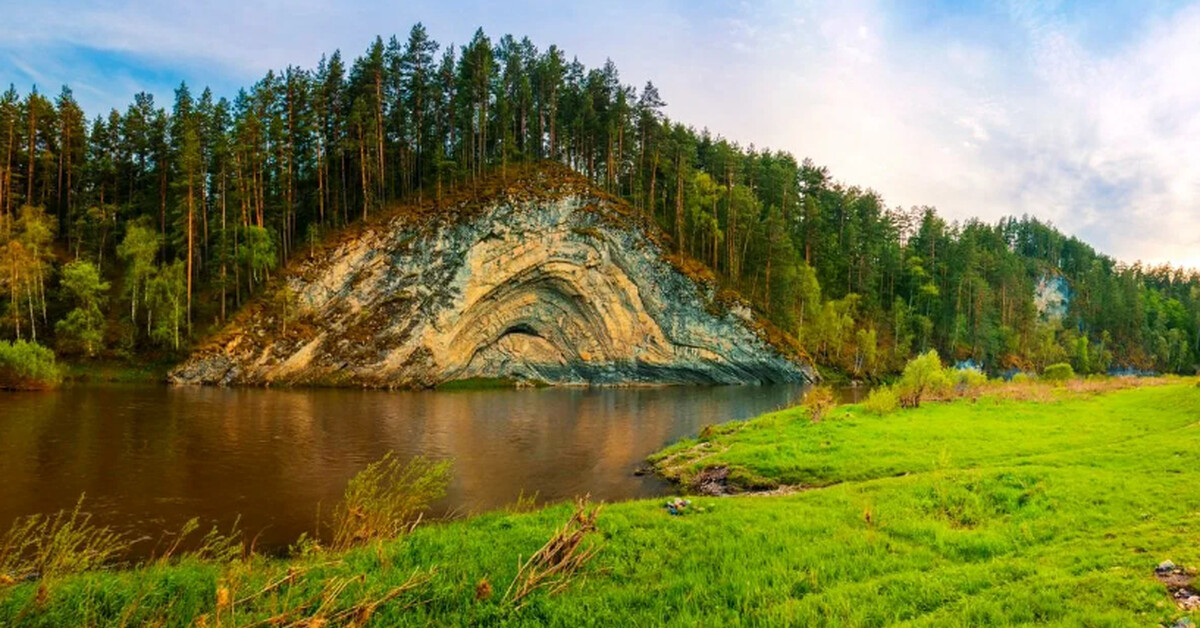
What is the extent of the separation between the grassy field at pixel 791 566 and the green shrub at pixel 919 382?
15705 mm

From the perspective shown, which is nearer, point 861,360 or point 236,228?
point 236,228

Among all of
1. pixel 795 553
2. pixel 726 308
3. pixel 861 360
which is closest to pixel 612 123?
pixel 726 308

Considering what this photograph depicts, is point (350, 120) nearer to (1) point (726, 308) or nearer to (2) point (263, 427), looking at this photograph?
(2) point (263, 427)

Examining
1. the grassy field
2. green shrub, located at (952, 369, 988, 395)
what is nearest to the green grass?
green shrub, located at (952, 369, 988, 395)

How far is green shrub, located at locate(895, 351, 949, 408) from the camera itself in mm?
33031

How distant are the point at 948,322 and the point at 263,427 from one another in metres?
110

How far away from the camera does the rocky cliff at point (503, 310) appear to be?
185 feet

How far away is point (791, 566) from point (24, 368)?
55.2 m

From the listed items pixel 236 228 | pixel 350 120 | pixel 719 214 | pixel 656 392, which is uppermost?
pixel 350 120

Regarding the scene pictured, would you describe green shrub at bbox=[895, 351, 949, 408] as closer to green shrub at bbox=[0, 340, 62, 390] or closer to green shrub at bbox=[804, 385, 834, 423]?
Answer: green shrub at bbox=[804, 385, 834, 423]

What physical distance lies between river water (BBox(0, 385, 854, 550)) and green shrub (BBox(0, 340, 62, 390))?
2.73 meters

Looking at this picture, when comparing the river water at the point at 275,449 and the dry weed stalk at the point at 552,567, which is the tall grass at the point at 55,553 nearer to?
the river water at the point at 275,449

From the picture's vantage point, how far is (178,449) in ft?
79.0

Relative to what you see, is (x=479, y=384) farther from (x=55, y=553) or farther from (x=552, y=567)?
(x=552, y=567)
